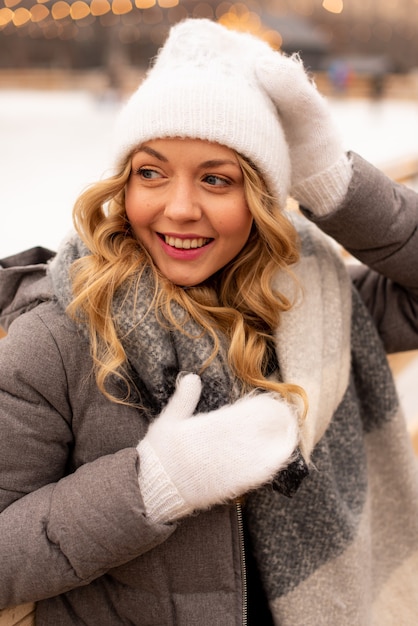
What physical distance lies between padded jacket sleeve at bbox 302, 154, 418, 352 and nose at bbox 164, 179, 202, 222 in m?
0.27

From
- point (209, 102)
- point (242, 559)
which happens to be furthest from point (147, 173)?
point (242, 559)

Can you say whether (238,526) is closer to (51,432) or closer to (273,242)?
(51,432)

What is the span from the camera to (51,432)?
84 centimetres

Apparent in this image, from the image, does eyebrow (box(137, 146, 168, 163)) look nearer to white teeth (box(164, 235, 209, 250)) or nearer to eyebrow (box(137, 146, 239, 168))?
eyebrow (box(137, 146, 239, 168))

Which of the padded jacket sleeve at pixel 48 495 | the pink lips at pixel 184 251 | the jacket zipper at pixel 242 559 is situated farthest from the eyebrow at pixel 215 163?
the jacket zipper at pixel 242 559

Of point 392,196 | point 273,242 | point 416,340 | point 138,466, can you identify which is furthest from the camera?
point 416,340

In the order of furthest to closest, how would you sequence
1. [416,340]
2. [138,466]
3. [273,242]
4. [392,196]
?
1. [416,340]
2. [392,196]
3. [273,242]
4. [138,466]

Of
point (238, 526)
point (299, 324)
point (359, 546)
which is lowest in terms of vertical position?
point (359, 546)

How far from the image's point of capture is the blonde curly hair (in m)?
0.86

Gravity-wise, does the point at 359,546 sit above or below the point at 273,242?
below

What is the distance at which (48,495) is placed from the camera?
0.81m

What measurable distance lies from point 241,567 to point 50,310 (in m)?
0.49

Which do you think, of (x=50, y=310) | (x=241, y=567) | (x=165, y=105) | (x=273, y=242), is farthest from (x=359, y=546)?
(x=165, y=105)

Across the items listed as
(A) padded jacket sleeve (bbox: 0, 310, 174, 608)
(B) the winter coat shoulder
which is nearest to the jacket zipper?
(B) the winter coat shoulder
